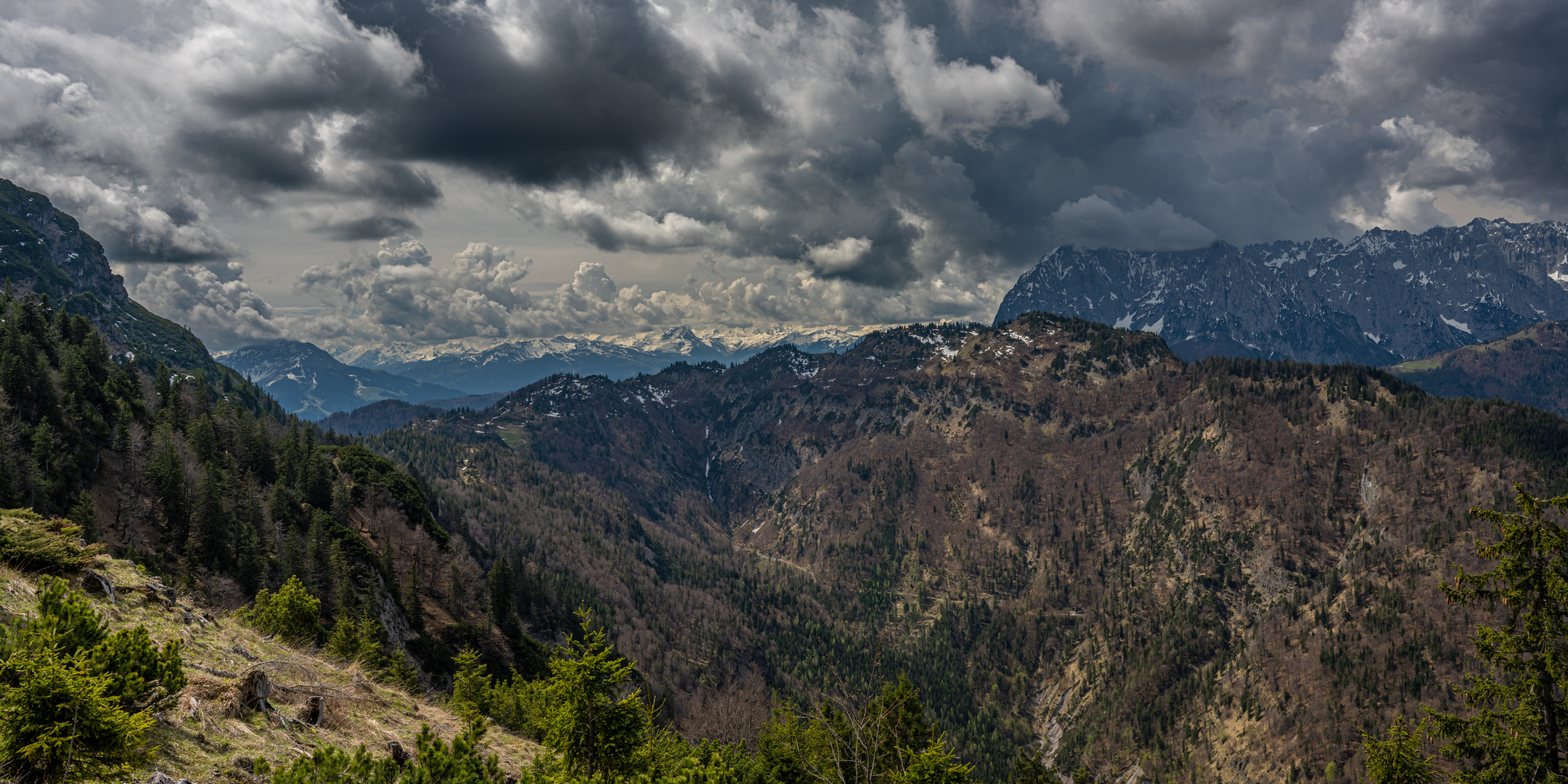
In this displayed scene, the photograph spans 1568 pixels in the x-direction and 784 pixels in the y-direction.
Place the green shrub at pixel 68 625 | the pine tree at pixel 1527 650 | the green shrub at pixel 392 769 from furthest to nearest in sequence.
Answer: the pine tree at pixel 1527 650 < the green shrub at pixel 68 625 < the green shrub at pixel 392 769

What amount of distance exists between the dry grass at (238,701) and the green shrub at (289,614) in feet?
49.3

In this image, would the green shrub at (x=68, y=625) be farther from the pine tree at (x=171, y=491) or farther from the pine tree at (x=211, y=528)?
the pine tree at (x=171, y=491)

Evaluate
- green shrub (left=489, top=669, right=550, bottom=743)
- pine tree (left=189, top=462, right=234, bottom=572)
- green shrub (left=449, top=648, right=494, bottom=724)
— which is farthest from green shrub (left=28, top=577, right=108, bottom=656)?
pine tree (left=189, top=462, right=234, bottom=572)

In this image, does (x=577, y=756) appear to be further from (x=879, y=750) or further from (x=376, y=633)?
(x=376, y=633)

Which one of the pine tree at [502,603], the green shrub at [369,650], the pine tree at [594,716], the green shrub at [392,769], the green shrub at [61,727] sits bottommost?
the pine tree at [502,603]

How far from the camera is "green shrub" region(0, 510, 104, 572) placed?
76.3 feet

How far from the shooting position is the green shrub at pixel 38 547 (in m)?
23.3

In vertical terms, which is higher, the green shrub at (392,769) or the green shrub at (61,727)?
the green shrub at (61,727)

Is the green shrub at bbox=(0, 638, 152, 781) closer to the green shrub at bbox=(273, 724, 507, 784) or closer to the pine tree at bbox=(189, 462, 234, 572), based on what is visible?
the green shrub at bbox=(273, 724, 507, 784)

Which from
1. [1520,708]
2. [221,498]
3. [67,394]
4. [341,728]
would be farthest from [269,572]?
[1520,708]

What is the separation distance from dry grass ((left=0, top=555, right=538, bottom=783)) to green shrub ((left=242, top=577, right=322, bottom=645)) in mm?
15015

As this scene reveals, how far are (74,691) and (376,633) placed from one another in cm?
6210

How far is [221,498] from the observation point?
236 ft

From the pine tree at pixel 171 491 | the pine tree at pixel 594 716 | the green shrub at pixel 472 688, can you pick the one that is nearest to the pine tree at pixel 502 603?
the green shrub at pixel 472 688
